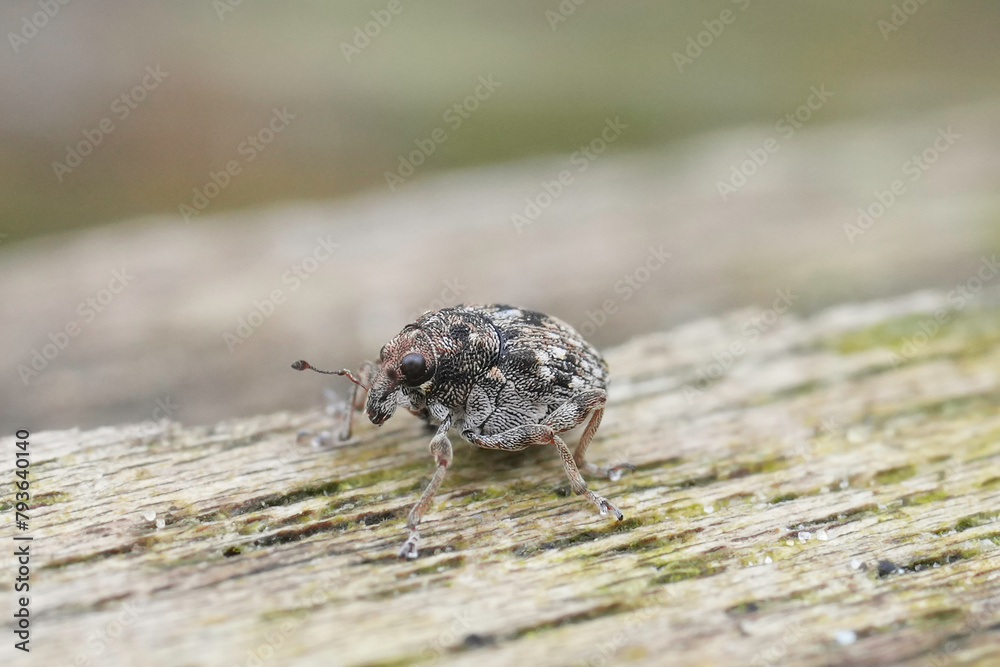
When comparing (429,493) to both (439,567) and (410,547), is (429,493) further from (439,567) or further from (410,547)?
(439,567)

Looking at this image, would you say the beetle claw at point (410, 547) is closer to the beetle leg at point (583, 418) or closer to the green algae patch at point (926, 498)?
the beetle leg at point (583, 418)

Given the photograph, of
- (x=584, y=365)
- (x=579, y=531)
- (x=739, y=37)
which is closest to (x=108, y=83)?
(x=584, y=365)

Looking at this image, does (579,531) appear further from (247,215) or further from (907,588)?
(247,215)

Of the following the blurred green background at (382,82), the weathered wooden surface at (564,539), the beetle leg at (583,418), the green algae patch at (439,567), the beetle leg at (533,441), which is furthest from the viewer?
the blurred green background at (382,82)

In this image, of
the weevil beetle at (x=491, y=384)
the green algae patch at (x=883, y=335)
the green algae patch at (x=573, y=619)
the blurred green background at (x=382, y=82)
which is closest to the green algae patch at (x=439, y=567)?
the green algae patch at (x=573, y=619)

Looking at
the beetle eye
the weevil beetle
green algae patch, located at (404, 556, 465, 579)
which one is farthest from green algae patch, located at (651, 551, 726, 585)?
the beetle eye

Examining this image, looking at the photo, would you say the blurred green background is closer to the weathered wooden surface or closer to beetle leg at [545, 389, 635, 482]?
the weathered wooden surface
